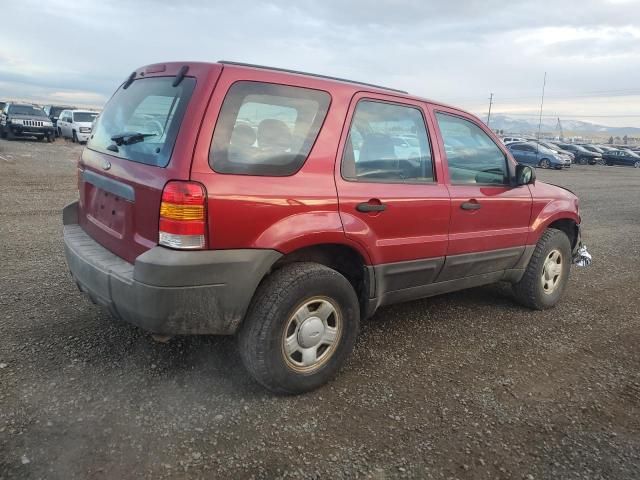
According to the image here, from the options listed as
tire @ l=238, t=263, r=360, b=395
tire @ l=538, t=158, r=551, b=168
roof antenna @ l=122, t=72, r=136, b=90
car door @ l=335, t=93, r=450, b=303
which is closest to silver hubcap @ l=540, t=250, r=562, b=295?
car door @ l=335, t=93, r=450, b=303

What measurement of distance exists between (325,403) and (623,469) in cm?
156

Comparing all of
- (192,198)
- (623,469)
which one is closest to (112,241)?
(192,198)

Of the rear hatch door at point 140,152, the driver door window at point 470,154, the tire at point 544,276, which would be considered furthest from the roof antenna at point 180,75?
Result: the tire at point 544,276

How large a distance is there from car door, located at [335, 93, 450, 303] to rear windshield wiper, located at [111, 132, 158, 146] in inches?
44.5

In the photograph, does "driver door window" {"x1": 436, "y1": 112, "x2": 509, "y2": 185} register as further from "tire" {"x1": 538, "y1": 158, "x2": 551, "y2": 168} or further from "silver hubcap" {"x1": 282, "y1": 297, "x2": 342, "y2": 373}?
"tire" {"x1": 538, "y1": 158, "x2": 551, "y2": 168}

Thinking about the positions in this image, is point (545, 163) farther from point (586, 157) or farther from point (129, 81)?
point (129, 81)

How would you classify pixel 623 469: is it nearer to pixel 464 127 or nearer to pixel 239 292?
pixel 239 292

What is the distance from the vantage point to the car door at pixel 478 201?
383 cm

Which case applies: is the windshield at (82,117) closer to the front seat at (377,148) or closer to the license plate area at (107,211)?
the license plate area at (107,211)

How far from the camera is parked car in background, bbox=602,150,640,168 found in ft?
129

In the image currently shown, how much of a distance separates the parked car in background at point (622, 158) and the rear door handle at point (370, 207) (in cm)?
4331

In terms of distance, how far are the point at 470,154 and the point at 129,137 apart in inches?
98.3

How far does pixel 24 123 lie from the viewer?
74.1 ft

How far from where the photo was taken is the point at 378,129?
343cm
